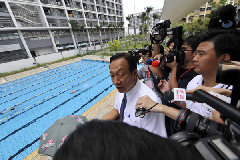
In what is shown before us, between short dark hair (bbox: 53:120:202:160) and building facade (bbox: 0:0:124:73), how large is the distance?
73.3ft

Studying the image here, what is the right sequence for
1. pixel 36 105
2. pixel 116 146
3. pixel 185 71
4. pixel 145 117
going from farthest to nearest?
pixel 36 105 → pixel 185 71 → pixel 145 117 → pixel 116 146

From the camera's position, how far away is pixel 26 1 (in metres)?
18.8

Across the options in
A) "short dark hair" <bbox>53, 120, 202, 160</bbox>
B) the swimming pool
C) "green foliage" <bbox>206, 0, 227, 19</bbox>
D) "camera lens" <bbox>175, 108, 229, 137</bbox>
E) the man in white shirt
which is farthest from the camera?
"green foliage" <bbox>206, 0, 227, 19</bbox>

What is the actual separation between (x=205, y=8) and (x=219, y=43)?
4845cm

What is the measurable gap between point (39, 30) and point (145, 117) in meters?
28.7

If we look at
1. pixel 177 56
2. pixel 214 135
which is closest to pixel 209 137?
pixel 214 135

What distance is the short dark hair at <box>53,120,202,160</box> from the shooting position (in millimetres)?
328

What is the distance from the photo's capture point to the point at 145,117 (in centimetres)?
130

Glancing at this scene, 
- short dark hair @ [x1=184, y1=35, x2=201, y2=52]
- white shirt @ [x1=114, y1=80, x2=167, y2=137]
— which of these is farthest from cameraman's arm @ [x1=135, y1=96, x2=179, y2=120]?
short dark hair @ [x1=184, y1=35, x2=201, y2=52]

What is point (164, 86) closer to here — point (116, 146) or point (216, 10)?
point (116, 146)

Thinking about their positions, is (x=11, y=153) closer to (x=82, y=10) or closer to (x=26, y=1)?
(x=26, y=1)

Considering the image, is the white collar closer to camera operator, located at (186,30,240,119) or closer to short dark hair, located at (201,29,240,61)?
camera operator, located at (186,30,240,119)

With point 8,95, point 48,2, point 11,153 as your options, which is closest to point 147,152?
point 11,153

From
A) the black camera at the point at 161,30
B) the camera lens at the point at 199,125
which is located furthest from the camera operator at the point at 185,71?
the camera lens at the point at 199,125
